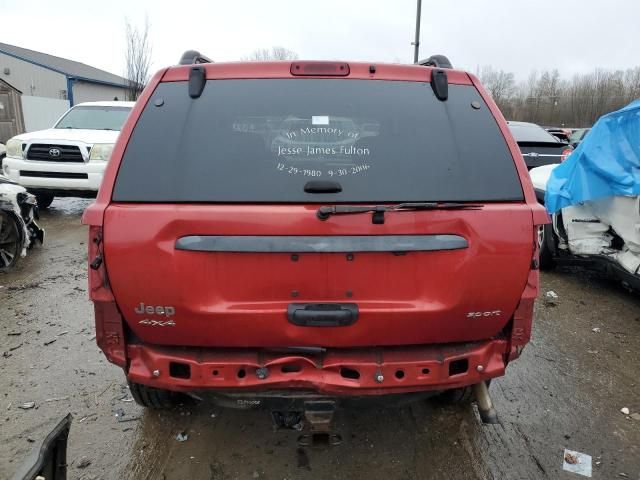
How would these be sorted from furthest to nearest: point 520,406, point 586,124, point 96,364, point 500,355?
point 586,124
point 96,364
point 520,406
point 500,355

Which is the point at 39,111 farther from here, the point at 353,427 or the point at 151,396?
the point at 353,427

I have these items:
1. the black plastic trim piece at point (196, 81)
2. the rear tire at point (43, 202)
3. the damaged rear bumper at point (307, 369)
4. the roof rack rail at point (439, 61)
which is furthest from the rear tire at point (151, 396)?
Answer: the rear tire at point (43, 202)

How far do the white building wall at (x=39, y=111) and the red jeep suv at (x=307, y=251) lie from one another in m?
30.3

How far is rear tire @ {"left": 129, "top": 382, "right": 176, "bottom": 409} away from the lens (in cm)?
279

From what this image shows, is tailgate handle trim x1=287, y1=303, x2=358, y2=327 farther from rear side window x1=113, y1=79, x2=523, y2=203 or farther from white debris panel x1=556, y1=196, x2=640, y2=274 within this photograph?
white debris panel x1=556, y1=196, x2=640, y2=274

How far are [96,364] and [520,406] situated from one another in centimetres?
318

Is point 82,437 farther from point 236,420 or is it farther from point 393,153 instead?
point 393,153

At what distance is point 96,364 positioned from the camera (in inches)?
154

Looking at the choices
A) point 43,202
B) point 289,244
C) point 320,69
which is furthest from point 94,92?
point 289,244

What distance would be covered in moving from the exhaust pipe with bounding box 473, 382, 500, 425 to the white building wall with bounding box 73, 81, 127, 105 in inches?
1488

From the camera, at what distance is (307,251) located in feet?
7.02

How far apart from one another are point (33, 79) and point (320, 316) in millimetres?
39537

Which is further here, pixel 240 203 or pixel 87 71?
pixel 87 71

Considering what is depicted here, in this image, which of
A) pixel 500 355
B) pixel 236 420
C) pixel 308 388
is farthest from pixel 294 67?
pixel 236 420
